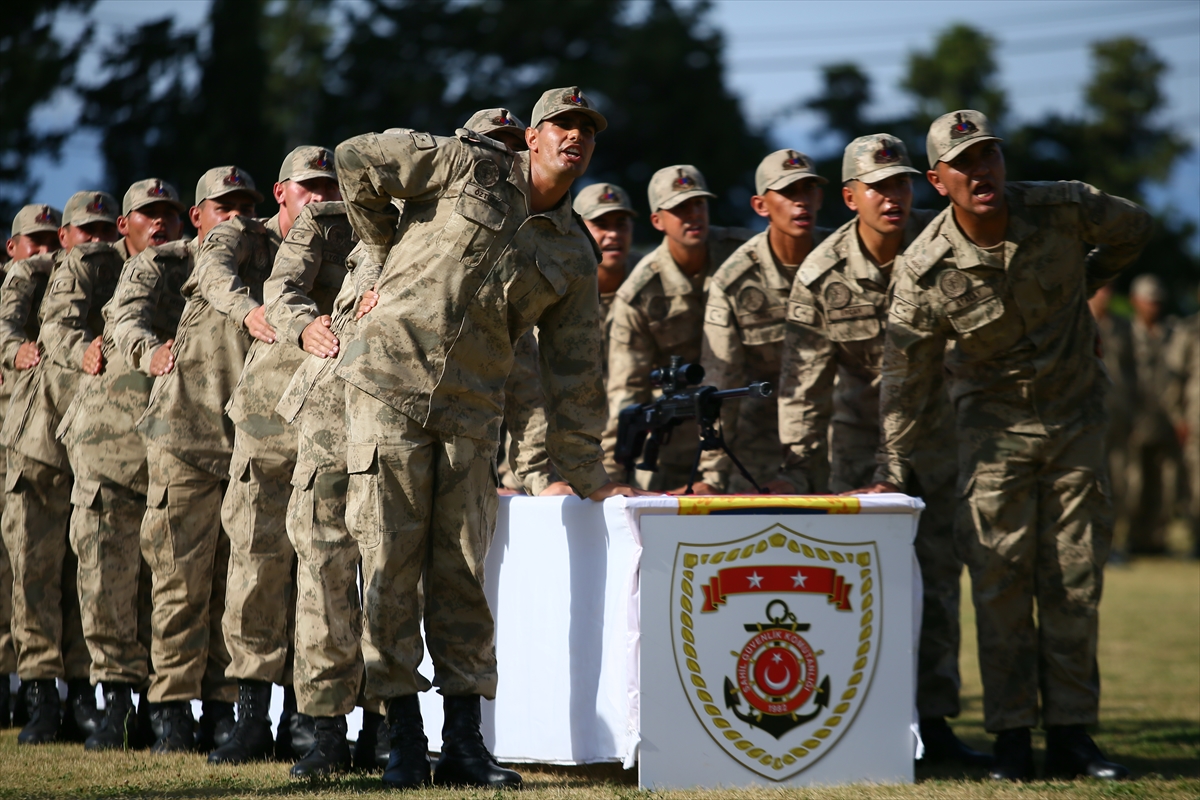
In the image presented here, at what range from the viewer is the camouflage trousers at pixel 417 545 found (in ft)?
15.2

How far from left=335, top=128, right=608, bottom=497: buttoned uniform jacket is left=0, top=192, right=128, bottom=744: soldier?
276cm

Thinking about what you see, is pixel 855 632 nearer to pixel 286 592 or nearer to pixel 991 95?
pixel 286 592

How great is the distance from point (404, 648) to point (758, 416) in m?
2.95

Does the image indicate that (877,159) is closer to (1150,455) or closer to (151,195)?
(151,195)

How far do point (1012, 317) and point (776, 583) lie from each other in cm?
163

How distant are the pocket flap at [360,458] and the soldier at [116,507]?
6.52ft

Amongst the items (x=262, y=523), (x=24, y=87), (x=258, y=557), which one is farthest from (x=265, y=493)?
(x=24, y=87)

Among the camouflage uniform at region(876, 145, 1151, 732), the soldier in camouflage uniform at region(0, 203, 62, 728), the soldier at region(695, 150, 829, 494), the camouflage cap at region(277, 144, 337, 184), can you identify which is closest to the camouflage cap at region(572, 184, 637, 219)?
the soldier at region(695, 150, 829, 494)

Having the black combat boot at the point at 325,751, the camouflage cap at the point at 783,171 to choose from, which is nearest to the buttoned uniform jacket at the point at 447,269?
the black combat boot at the point at 325,751

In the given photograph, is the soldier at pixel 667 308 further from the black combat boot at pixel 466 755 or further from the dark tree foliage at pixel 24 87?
the dark tree foliage at pixel 24 87

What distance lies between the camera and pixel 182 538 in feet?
19.7

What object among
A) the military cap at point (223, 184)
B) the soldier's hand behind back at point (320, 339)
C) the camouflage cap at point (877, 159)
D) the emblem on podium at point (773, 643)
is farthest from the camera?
the military cap at point (223, 184)

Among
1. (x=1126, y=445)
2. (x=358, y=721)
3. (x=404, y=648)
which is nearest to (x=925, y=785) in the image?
(x=404, y=648)

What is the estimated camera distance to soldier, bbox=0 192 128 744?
689 centimetres
